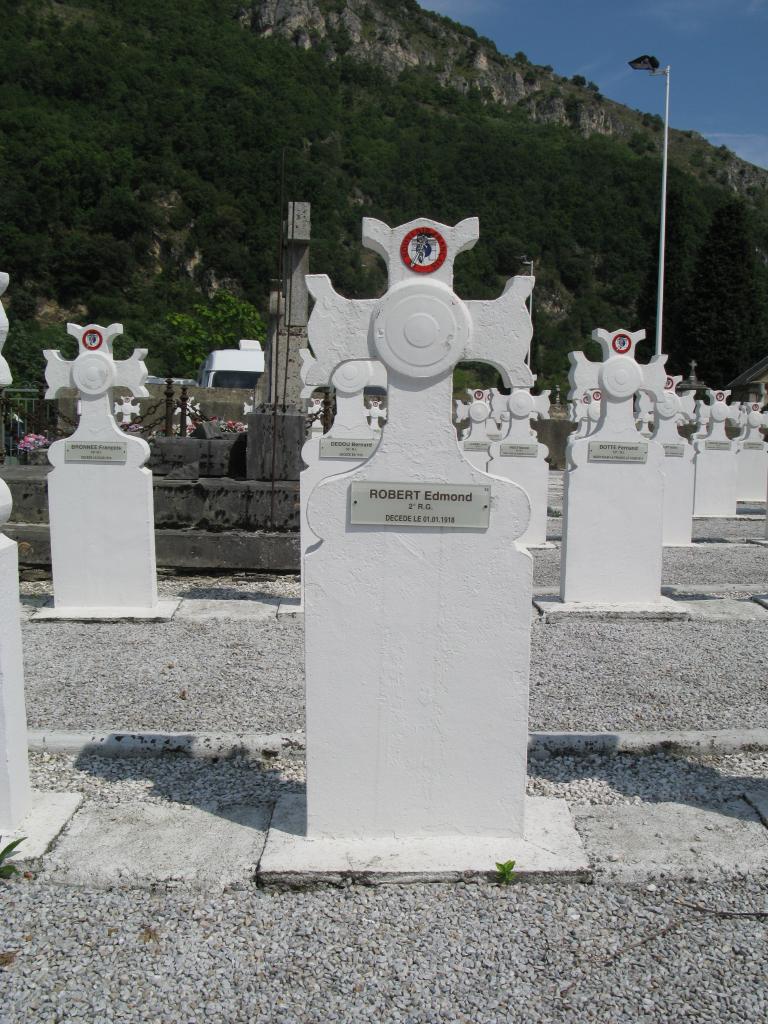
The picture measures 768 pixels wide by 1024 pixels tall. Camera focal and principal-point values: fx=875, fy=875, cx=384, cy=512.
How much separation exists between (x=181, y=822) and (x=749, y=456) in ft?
61.0

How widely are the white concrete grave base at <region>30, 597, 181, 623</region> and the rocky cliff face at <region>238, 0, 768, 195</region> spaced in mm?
111246

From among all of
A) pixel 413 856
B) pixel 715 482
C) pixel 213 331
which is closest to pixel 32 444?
pixel 413 856

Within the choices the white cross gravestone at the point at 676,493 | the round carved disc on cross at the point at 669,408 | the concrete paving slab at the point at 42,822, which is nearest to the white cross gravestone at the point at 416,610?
the concrete paving slab at the point at 42,822

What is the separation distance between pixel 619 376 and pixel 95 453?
173 inches

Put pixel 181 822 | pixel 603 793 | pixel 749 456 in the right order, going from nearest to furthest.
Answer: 1. pixel 181 822
2. pixel 603 793
3. pixel 749 456

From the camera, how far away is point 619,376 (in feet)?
24.6

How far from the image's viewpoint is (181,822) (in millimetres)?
3494

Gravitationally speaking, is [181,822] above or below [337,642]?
below

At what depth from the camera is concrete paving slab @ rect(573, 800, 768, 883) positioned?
318cm

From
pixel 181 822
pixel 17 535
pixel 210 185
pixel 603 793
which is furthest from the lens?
pixel 210 185

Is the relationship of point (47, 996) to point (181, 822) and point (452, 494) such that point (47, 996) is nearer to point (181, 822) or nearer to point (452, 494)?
point (181, 822)

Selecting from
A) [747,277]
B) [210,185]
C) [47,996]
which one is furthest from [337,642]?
[210,185]

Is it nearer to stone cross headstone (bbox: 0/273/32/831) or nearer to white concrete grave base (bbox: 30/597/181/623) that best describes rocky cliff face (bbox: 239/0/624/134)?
white concrete grave base (bbox: 30/597/181/623)

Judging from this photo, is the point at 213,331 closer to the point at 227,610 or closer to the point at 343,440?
the point at 343,440
